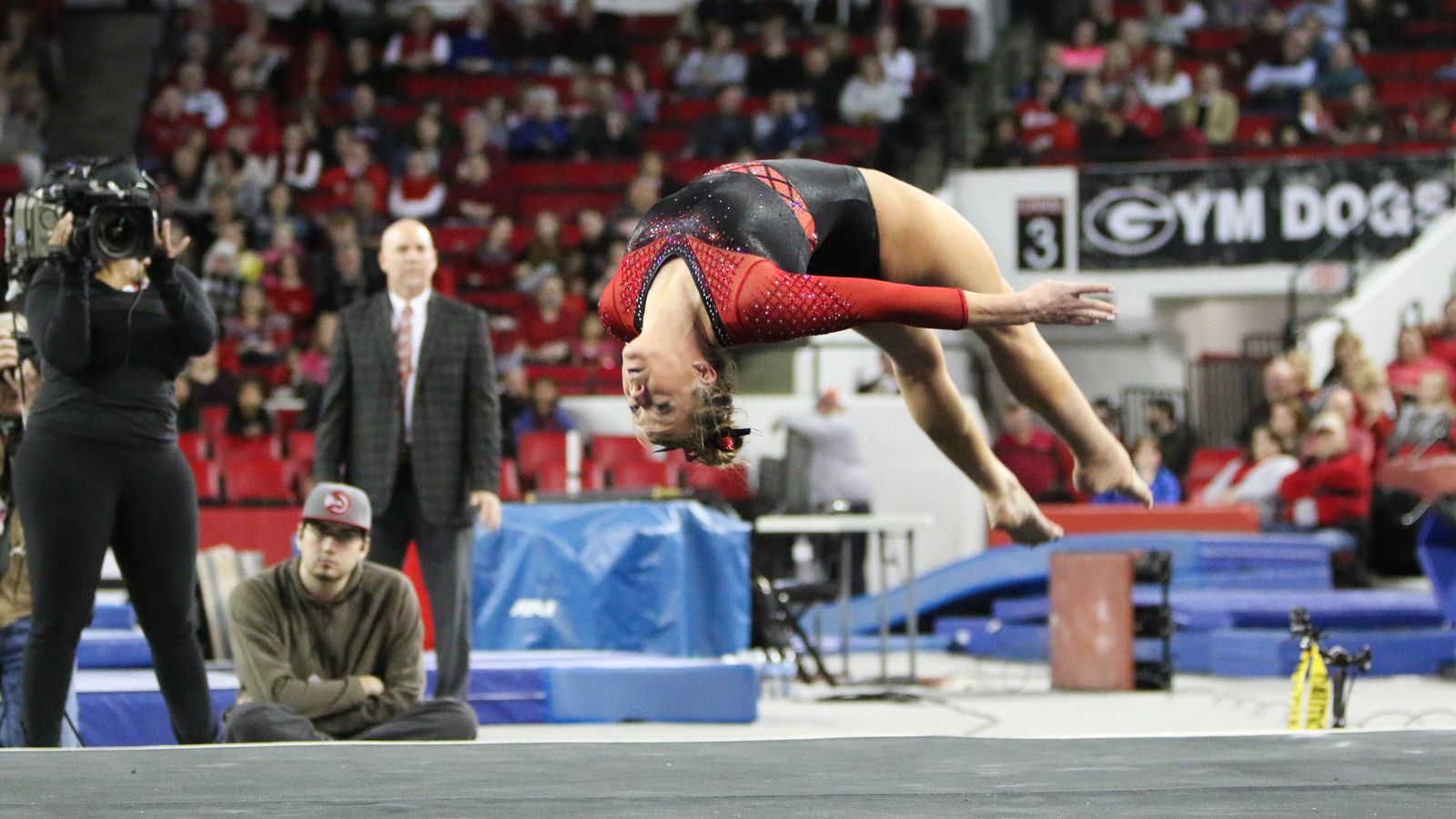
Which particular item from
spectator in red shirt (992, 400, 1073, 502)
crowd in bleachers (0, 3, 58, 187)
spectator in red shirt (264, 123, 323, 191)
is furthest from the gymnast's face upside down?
crowd in bleachers (0, 3, 58, 187)

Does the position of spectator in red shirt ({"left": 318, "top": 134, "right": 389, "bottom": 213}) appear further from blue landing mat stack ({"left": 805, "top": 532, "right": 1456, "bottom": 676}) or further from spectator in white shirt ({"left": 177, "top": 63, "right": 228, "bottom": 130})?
blue landing mat stack ({"left": 805, "top": 532, "right": 1456, "bottom": 676})

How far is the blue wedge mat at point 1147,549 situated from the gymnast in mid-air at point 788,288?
4.79 m

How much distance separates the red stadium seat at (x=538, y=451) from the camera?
9.83 meters

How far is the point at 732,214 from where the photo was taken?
3252mm

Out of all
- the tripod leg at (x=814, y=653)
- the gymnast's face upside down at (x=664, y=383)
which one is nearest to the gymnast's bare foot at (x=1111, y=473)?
the gymnast's face upside down at (x=664, y=383)

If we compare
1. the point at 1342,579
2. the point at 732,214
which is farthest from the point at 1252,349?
the point at 732,214

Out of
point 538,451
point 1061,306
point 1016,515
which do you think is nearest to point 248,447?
point 538,451

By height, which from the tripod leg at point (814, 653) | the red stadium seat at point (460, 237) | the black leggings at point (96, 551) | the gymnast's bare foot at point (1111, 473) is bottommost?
the tripod leg at point (814, 653)

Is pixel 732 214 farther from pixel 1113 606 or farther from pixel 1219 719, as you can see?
pixel 1113 606

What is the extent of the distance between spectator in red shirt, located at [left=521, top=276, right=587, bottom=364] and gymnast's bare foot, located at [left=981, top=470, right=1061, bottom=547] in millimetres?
7137

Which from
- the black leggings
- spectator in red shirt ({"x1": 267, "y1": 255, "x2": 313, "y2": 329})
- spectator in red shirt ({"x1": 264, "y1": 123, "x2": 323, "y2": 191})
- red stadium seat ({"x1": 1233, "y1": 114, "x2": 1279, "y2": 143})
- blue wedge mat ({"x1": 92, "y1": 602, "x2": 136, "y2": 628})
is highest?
red stadium seat ({"x1": 1233, "y1": 114, "x2": 1279, "y2": 143})

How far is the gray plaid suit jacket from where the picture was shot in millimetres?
4867

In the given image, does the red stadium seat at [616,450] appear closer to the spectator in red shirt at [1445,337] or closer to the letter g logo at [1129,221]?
the letter g logo at [1129,221]

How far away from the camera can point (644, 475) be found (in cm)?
977
